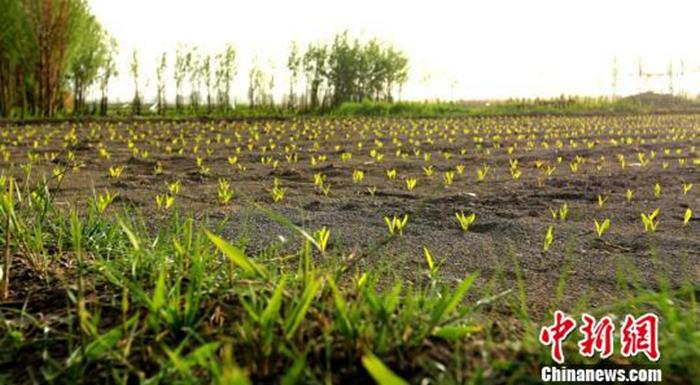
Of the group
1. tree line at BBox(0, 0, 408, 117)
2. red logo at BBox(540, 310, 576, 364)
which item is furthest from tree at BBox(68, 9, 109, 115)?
red logo at BBox(540, 310, 576, 364)

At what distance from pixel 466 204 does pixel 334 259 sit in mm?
3158

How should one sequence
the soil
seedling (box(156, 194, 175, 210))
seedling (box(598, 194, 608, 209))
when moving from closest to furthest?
the soil, seedling (box(156, 194, 175, 210)), seedling (box(598, 194, 608, 209))

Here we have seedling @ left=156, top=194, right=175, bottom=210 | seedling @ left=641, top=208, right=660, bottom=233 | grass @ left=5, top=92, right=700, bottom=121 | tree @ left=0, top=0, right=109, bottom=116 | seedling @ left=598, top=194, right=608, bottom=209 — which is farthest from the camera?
grass @ left=5, top=92, right=700, bottom=121

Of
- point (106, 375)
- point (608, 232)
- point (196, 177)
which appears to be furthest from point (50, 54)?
point (106, 375)

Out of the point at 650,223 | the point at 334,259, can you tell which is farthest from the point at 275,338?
the point at 650,223

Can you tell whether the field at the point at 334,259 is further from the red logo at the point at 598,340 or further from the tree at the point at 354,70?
the tree at the point at 354,70

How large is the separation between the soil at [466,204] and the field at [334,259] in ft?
0.07

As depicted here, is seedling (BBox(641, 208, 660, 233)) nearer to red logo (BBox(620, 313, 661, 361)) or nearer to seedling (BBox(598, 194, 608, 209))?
seedling (BBox(598, 194, 608, 209))

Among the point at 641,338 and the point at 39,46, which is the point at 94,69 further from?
the point at 641,338

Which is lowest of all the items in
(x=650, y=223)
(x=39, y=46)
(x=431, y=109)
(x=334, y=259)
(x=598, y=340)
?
(x=650, y=223)

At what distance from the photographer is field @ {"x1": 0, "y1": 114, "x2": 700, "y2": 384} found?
1.14 meters

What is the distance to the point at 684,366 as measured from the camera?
3.41 feet

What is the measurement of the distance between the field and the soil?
0.8 inches

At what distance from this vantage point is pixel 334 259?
1.41m
